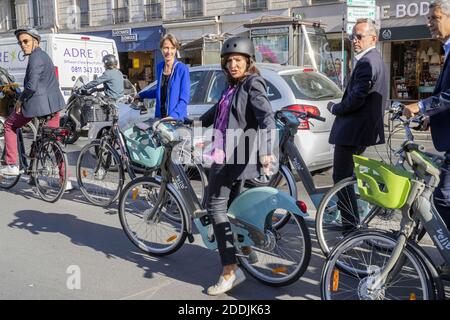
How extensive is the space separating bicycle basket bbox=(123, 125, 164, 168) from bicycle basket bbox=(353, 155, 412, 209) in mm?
2027

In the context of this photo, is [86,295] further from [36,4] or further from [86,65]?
[36,4]

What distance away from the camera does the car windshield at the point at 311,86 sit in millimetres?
6480

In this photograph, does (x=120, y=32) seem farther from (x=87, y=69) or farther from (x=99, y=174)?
(x=99, y=174)

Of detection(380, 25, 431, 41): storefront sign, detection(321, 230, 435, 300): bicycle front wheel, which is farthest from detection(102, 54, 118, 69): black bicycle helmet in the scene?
detection(380, 25, 431, 41): storefront sign

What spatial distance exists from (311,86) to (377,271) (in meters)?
4.12

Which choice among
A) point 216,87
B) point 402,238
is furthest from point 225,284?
point 216,87

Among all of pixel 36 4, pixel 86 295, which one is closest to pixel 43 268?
pixel 86 295

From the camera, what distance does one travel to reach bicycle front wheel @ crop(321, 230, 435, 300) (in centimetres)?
277

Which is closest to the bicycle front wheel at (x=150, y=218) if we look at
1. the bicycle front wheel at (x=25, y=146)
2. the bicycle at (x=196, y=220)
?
the bicycle at (x=196, y=220)

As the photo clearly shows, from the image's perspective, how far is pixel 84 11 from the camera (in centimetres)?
2912

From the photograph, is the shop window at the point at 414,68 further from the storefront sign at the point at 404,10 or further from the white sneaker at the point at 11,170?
the white sneaker at the point at 11,170

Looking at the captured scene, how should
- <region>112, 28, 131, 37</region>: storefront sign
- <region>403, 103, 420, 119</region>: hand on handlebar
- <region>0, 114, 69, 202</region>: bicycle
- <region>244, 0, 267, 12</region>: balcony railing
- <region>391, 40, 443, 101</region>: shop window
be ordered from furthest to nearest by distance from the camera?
1. <region>112, 28, 131, 37</region>: storefront sign
2. <region>244, 0, 267, 12</region>: balcony railing
3. <region>391, 40, 443, 101</region>: shop window
4. <region>0, 114, 69, 202</region>: bicycle
5. <region>403, 103, 420, 119</region>: hand on handlebar

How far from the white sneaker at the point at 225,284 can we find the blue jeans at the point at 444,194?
1.46 metres

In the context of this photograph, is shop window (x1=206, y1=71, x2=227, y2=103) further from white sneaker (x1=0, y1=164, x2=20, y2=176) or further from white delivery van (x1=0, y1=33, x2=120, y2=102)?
white delivery van (x1=0, y1=33, x2=120, y2=102)
